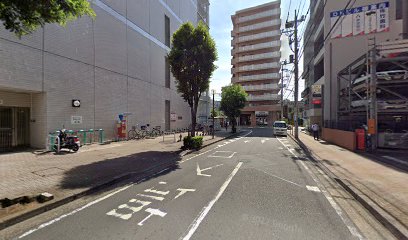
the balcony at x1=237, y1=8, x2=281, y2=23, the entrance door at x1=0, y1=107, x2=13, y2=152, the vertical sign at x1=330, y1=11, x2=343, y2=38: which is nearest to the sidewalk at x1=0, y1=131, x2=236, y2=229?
the entrance door at x1=0, y1=107, x2=13, y2=152

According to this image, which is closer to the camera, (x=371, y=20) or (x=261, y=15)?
(x=371, y=20)

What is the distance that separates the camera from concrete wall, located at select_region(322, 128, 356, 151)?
47.9ft

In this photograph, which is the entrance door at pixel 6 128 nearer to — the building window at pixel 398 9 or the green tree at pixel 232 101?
the green tree at pixel 232 101

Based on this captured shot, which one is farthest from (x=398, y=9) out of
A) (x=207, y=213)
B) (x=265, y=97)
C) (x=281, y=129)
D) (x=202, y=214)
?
(x=265, y=97)

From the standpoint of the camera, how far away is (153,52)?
2653 cm

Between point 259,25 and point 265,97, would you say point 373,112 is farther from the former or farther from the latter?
point 259,25

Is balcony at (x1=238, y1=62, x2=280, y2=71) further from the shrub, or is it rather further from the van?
the shrub

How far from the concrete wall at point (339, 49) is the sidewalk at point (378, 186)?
15453 millimetres

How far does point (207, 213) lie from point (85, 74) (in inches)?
592

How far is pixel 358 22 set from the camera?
2241 cm

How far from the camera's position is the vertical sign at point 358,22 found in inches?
875

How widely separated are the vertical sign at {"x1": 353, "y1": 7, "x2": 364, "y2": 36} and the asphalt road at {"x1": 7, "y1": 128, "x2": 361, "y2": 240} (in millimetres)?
21137

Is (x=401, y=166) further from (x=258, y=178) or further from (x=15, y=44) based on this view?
(x=15, y=44)

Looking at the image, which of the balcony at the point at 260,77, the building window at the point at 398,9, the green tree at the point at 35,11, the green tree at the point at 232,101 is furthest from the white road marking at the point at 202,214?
the balcony at the point at 260,77
